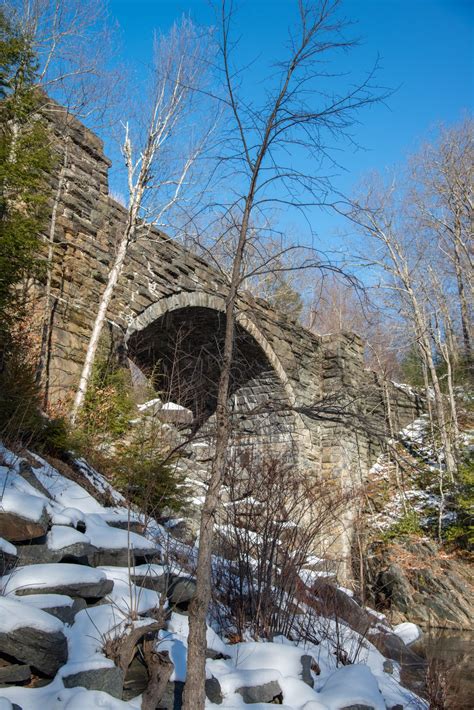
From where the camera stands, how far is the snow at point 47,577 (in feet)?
9.21

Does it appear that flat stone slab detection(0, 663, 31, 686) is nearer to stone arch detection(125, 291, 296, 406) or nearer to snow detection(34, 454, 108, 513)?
snow detection(34, 454, 108, 513)

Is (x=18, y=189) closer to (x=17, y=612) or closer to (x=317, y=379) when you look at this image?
(x=17, y=612)

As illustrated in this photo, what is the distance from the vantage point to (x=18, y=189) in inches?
223

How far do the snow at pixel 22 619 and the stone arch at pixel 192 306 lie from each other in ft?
16.6

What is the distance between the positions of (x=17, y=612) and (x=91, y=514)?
5.11 feet

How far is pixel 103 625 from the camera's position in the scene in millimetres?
2842

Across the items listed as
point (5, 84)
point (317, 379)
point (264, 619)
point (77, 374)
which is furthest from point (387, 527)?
point (5, 84)

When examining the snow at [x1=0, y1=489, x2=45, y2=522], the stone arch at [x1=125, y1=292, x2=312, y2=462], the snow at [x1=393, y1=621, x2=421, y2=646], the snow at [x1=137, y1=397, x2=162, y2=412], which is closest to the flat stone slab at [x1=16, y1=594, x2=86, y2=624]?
the snow at [x1=0, y1=489, x2=45, y2=522]

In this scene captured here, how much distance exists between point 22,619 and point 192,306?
25.0ft

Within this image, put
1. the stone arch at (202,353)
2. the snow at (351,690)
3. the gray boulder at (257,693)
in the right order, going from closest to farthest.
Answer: the gray boulder at (257,693) < the snow at (351,690) < the stone arch at (202,353)

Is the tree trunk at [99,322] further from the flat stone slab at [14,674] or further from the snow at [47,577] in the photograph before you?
the flat stone slab at [14,674]

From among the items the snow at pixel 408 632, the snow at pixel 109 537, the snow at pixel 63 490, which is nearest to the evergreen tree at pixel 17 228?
the snow at pixel 63 490

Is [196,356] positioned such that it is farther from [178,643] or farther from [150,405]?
[178,643]

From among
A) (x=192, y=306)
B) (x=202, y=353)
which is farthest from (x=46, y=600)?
(x=202, y=353)
